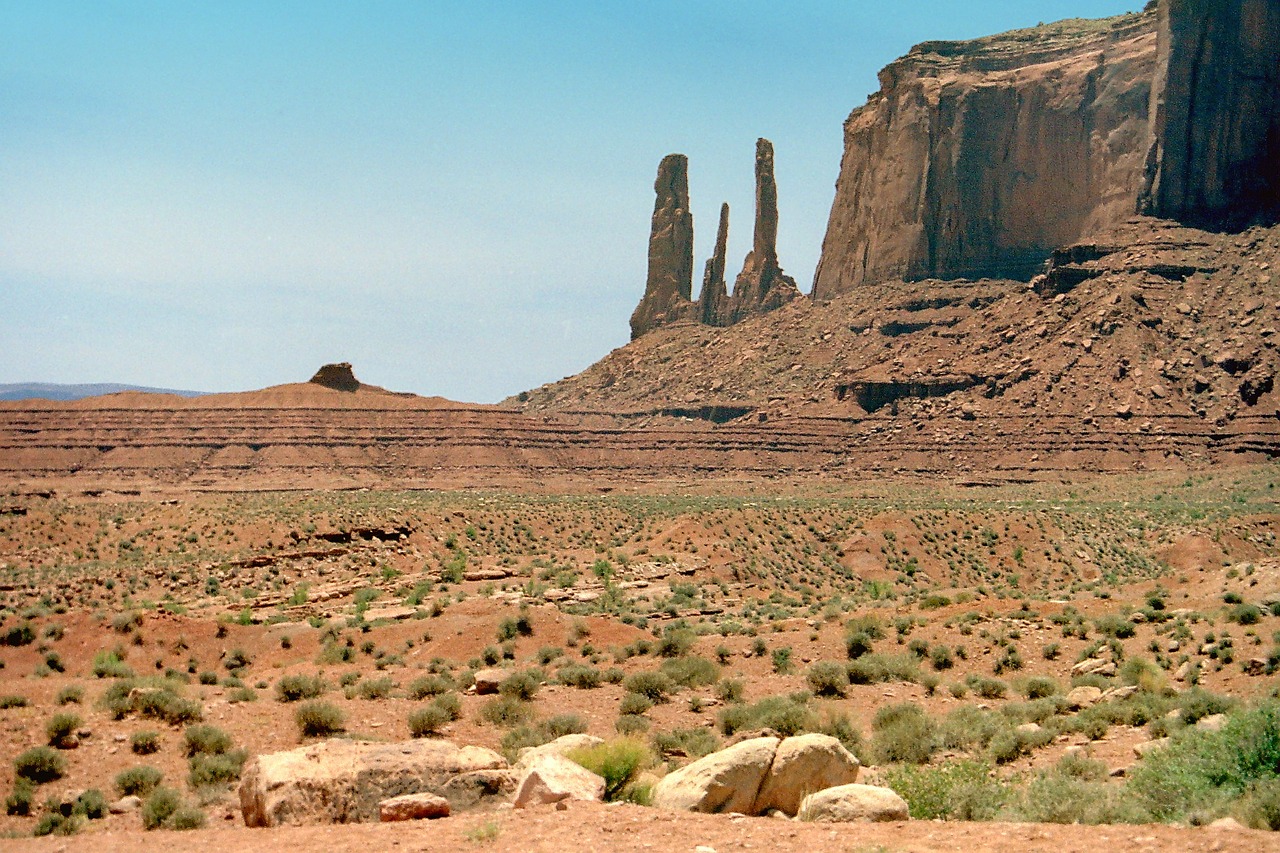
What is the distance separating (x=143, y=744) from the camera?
1608 centimetres

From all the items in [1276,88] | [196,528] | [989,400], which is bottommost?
[196,528]

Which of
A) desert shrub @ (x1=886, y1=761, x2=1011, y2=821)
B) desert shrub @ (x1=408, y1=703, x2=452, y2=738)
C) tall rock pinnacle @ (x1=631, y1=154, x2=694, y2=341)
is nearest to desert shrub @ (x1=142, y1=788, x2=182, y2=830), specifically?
desert shrub @ (x1=408, y1=703, x2=452, y2=738)

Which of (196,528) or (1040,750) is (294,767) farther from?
(196,528)

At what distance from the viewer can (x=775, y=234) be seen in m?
126

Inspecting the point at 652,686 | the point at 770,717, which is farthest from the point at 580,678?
the point at 770,717

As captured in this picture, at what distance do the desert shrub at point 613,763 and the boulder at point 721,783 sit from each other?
0.64 m

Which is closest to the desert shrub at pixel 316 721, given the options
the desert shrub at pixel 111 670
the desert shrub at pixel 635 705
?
the desert shrub at pixel 635 705

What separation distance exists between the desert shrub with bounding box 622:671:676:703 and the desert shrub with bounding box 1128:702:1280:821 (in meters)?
9.03

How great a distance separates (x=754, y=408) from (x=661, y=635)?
7098cm

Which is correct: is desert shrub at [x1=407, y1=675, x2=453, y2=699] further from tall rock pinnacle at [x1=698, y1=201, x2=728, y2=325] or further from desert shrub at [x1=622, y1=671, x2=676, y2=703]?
tall rock pinnacle at [x1=698, y1=201, x2=728, y2=325]

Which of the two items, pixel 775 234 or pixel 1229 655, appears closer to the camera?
pixel 1229 655

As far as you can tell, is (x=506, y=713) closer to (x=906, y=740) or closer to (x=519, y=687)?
(x=519, y=687)

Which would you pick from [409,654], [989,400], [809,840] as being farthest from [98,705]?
[989,400]

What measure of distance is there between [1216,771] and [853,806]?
3358mm
